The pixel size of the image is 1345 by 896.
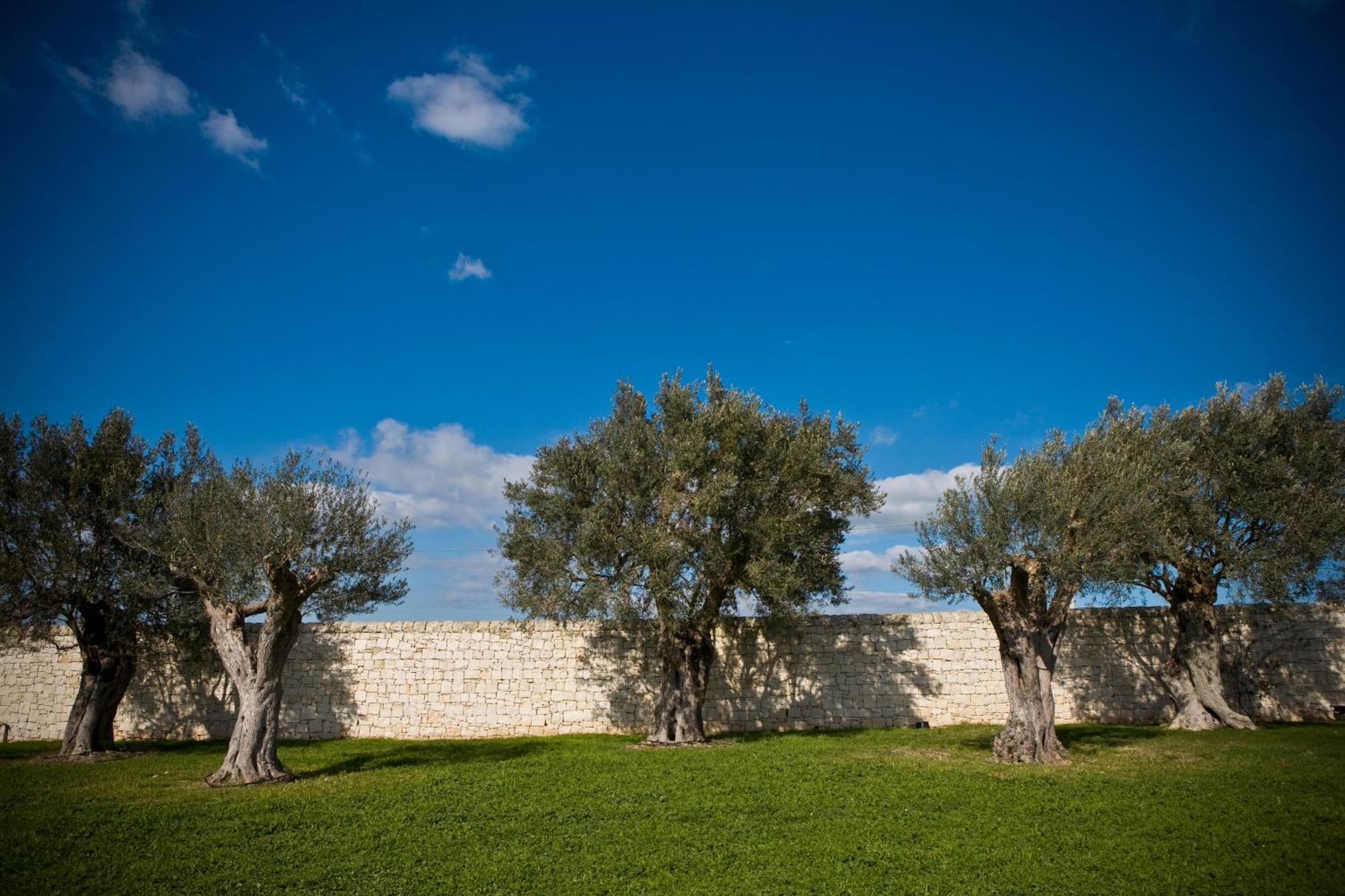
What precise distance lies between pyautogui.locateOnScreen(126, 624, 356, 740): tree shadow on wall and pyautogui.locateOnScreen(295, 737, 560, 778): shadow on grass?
4.67 ft

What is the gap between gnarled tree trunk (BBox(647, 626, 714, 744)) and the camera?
19859mm

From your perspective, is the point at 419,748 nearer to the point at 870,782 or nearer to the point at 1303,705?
the point at 870,782

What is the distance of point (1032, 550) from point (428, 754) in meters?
15.5

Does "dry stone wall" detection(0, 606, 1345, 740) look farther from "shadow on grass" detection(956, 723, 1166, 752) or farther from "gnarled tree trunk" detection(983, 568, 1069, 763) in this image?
"gnarled tree trunk" detection(983, 568, 1069, 763)

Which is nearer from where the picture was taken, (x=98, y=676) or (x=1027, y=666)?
(x=1027, y=666)

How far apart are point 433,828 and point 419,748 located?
10.5m

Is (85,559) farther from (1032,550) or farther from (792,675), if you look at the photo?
(1032,550)

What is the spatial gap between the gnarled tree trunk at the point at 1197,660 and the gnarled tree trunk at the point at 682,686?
13.5 m

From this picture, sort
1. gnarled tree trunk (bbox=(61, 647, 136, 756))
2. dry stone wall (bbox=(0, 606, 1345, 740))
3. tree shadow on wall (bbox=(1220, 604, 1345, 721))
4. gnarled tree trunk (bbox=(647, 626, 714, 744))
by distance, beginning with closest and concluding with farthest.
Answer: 1. gnarled tree trunk (bbox=(61, 647, 136, 756))
2. gnarled tree trunk (bbox=(647, 626, 714, 744))
3. tree shadow on wall (bbox=(1220, 604, 1345, 721))
4. dry stone wall (bbox=(0, 606, 1345, 740))

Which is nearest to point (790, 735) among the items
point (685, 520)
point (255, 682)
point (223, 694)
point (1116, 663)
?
point (685, 520)

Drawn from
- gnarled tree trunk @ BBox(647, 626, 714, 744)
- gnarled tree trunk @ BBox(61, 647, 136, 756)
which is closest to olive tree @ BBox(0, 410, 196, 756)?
gnarled tree trunk @ BBox(61, 647, 136, 756)

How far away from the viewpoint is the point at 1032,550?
15.8m

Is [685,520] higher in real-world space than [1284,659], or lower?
higher

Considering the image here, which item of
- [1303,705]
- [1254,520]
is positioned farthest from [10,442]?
[1303,705]
